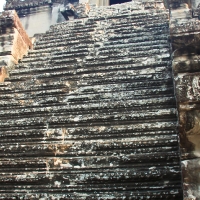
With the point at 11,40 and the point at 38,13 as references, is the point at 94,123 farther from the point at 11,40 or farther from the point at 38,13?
the point at 38,13

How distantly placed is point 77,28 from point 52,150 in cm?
444

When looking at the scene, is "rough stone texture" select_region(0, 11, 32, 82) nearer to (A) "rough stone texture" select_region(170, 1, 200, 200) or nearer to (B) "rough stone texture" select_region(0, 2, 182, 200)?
(B) "rough stone texture" select_region(0, 2, 182, 200)

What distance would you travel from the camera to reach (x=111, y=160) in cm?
363

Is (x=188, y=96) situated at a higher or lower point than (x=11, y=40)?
lower

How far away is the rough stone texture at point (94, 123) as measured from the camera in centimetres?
342

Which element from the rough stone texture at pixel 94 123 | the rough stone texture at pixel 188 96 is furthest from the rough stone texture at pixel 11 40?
the rough stone texture at pixel 188 96

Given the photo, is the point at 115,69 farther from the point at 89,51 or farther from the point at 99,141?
the point at 99,141

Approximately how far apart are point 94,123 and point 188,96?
1.45 m

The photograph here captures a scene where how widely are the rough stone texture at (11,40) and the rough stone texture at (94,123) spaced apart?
0.30 metres

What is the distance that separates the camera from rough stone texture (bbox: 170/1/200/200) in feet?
9.21

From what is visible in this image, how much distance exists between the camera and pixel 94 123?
4207 millimetres

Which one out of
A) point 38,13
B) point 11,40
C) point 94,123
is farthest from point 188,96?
point 38,13

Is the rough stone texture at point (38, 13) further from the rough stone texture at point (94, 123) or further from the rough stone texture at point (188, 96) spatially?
the rough stone texture at point (188, 96)

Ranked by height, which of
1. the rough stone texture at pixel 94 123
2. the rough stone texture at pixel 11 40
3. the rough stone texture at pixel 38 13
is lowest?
the rough stone texture at pixel 94 123
